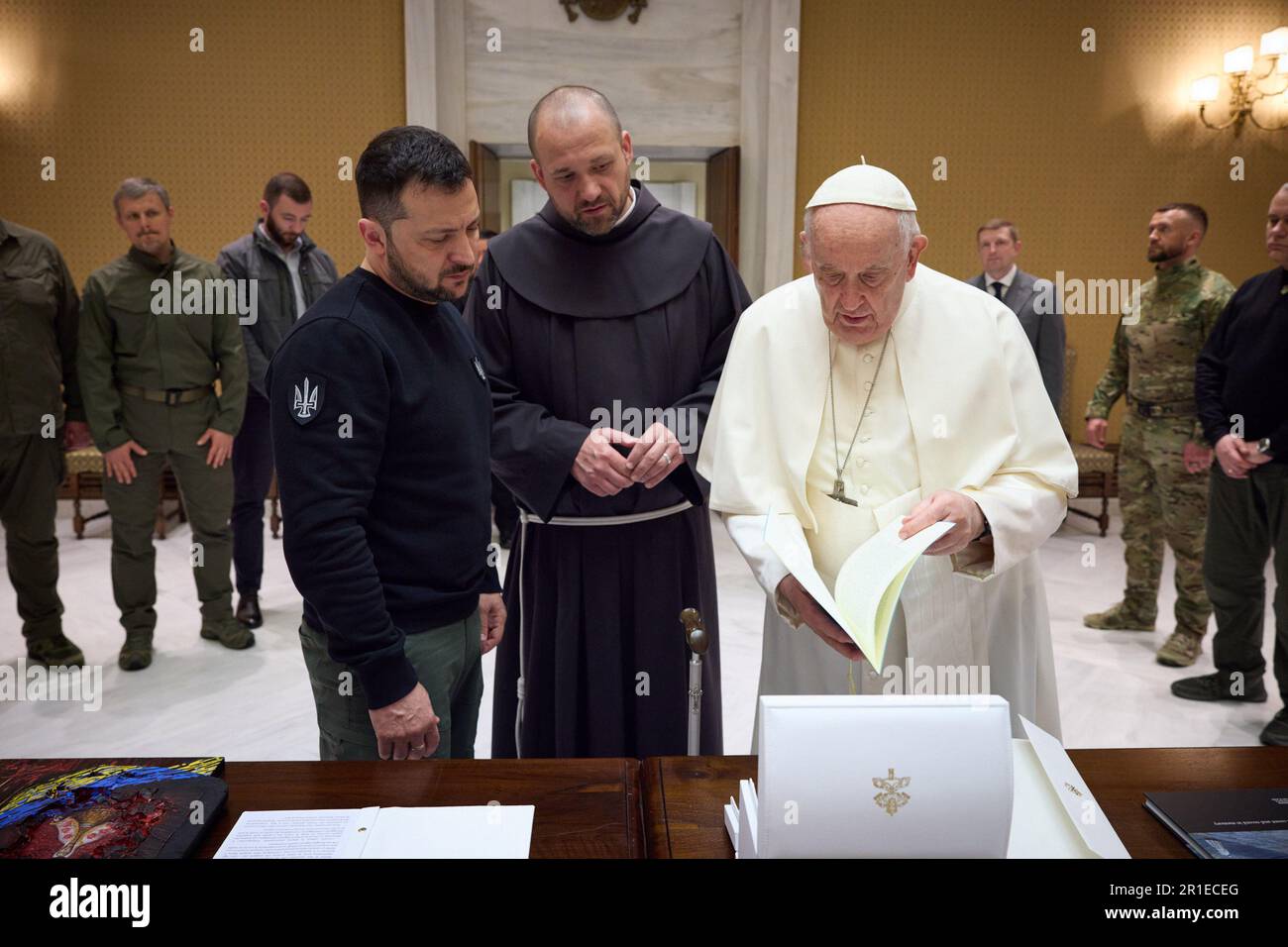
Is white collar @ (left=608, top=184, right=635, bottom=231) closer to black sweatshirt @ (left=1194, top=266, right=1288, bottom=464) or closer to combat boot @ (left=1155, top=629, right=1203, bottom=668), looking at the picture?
black sweatshirt @ (left=1194, top=266, right=1288, bottom=464)

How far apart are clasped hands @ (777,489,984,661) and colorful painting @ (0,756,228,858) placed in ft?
3.23

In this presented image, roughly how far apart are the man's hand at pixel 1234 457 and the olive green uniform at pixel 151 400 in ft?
13.6

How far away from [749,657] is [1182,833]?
332 centimetres

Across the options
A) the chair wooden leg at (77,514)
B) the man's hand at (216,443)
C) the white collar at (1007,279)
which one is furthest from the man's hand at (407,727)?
the chair wooden leg at (77,514)

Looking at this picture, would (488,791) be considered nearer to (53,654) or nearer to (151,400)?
(151,400)

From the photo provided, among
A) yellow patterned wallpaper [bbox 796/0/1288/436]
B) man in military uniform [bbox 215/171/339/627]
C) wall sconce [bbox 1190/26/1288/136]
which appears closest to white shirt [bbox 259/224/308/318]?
man in military uniform [bbox 215/171/339/627]

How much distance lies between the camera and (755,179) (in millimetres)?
7664

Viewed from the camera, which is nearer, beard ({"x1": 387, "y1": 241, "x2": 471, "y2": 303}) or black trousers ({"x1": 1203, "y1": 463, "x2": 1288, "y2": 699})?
beard ({"x1": 387, "y1": 241, "x2": 471, "y2": 303})

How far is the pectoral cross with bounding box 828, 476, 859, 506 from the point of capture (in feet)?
6.66

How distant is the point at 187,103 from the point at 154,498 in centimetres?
427

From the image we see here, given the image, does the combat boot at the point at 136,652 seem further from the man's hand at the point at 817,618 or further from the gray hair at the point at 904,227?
the gray hair at the point at 904,227

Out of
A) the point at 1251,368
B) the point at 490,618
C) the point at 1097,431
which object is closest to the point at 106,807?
the point at 490,618

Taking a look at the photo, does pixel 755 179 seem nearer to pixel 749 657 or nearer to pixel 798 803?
pixel 749 657

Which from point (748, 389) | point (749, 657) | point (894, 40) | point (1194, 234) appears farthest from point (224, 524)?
point (894, 40)
